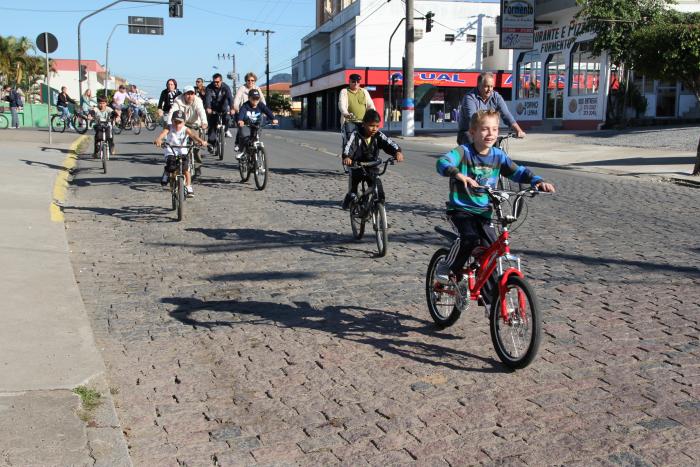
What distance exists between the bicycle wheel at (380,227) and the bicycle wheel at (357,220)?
48cm

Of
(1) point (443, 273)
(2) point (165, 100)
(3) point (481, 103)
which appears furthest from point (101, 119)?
(1) point (443, 273)

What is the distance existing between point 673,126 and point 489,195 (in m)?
30.3

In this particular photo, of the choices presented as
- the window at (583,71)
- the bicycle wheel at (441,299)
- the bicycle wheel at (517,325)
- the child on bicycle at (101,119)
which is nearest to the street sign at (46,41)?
→ the child on bicycle at (101,119)

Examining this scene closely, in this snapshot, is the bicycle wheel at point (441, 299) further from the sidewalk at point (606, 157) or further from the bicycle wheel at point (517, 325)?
the sidewalk at point (606, 157)

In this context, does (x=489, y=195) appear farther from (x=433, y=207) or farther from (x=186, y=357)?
(x=433, y=207)

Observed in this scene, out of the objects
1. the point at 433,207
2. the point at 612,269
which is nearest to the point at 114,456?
the point at 612,269

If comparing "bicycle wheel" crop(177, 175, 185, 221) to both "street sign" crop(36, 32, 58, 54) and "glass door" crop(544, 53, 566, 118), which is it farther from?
"glass door" crop(544, 53, 566, 118)

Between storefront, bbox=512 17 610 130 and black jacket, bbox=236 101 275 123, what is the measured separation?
22.5m

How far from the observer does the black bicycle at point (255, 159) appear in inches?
528

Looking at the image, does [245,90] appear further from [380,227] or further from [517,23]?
[517,23]

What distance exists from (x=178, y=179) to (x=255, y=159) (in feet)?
11.5

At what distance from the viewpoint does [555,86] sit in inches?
1538

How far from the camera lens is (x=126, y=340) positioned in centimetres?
540

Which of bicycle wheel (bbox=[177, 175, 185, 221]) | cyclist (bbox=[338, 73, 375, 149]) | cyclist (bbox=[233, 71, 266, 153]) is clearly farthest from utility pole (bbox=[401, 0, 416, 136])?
bicycle wheel (bbox=[177, 175, 185, 221])
